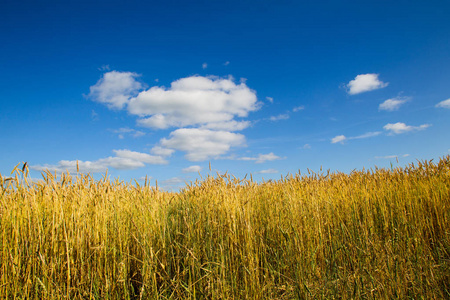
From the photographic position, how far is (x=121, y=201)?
3.98 metres

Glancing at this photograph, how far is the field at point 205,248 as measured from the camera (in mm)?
2576

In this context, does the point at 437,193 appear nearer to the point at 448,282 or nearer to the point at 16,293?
the point at 448,282

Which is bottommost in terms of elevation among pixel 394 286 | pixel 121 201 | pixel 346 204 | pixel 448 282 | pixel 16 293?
pixel 448 282

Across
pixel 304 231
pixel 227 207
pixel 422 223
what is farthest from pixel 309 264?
pixel 422 223

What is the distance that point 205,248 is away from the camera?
3357 millimetres

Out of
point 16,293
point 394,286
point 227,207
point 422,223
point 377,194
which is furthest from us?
point 377,194

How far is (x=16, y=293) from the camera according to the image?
8.07 feet

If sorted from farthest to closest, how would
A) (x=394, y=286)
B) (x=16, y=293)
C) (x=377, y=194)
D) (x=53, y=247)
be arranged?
(x=377, y=194) → (x=394, y=286) → (x=53, y=247) → (x=16, y=293)

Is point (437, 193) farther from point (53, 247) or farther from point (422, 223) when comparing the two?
point (53, 247)

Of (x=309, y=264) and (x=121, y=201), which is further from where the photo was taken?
(x=121, y=201)

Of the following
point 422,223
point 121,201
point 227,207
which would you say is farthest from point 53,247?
point 422,223

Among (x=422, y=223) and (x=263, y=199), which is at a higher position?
(x=263, y=199)

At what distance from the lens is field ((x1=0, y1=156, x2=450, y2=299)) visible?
2.58 meters

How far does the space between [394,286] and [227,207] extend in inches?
85.8
